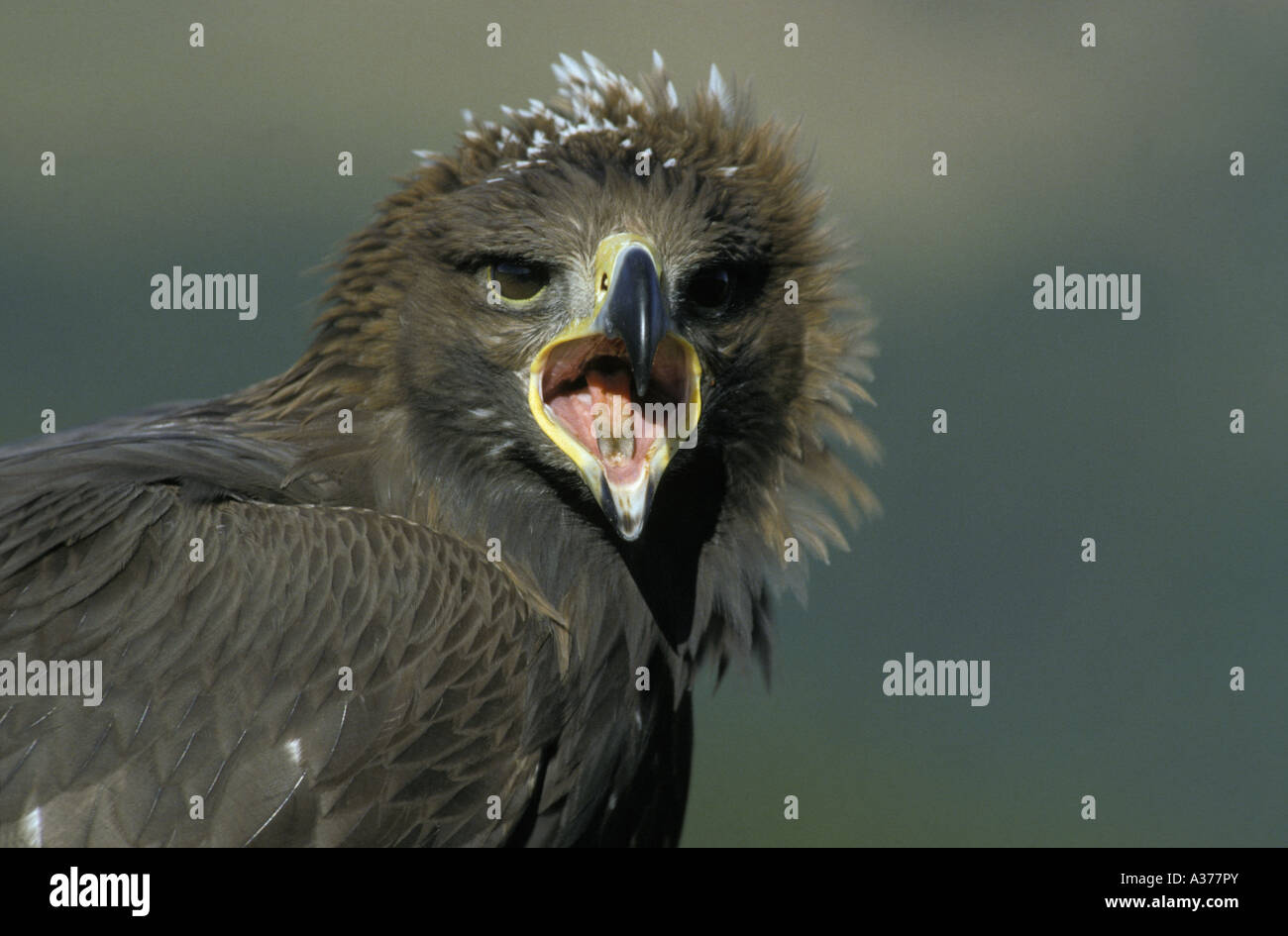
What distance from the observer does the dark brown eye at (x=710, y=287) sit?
3.75 metres

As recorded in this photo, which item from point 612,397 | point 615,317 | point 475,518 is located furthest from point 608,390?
point 475,518

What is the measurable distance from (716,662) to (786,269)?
3.23 feet

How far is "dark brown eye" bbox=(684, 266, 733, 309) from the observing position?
12.3 feet

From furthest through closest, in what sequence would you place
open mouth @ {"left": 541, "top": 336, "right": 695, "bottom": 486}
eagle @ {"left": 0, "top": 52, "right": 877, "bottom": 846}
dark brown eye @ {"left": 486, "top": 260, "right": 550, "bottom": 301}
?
dark brown eye @ {"left": 486, "top": 260, "right": 550, "bottom": 301}, open mouth @ {"left": 541, "top": 336, "right": 695, "bottom": 486}, eagle @ {"left": 0, "top": 52, "right": 877, "bottom": 846}

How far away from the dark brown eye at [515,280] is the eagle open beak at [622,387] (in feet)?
0.46

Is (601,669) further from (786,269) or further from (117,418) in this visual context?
(117,418)

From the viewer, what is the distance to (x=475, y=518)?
3.74 meters

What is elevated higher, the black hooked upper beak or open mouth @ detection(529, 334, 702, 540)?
the black hooked upper beak

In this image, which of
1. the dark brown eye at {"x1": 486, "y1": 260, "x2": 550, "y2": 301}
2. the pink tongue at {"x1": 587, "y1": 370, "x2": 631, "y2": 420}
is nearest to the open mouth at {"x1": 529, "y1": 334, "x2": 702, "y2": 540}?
the pink tongue at {"x1": 587, "y1": 370, "x2": 631, "y2": 420}

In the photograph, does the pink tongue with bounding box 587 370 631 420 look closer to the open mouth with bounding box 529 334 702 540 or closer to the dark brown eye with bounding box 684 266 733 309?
the open mouth with bounding box 529 334 702 540

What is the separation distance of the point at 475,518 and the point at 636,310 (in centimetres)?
67

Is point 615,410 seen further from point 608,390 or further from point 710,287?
point 710,287

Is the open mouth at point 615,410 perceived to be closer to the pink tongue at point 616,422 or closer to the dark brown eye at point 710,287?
the pink tongue at point 616,422

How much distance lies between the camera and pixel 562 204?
12.1ft
